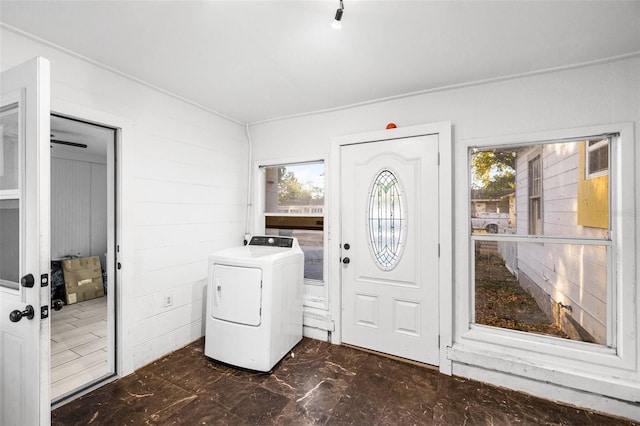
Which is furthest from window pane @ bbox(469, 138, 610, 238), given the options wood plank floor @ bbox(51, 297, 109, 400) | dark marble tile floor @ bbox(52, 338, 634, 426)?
wood plank floor @ bbox(51, 297, 109, 400)

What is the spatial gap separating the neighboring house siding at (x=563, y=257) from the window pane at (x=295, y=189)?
A: 6.09ft

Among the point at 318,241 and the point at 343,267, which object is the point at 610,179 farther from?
the point at 318,241

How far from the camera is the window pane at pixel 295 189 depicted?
128 inches

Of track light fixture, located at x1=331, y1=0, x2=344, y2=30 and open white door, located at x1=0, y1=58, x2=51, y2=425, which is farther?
track light fixture, located at x1=331, y1=0, x2=344, y2=30

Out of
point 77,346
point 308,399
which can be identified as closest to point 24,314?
point 308,399

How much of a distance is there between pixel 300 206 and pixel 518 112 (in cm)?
219

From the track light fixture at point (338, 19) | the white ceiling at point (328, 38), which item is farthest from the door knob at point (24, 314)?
the track light fixture at point (338, 19)

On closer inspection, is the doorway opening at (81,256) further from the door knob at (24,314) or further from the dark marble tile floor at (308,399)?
the door knob at (24,314)

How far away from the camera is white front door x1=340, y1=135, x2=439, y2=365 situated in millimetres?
2576

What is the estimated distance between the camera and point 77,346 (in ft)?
9.33

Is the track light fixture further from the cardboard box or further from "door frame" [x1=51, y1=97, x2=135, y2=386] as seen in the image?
the cardboard box

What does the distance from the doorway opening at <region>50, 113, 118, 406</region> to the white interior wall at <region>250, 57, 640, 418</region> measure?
6.34 feet

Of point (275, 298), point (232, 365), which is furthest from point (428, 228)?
point (232, 365)

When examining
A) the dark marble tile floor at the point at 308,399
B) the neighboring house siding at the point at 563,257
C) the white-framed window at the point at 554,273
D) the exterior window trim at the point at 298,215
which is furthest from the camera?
the exterior window trim at the point at 298,215
